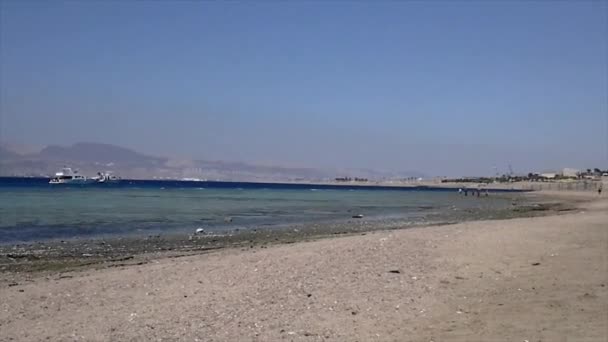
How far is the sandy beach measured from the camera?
8.72 m

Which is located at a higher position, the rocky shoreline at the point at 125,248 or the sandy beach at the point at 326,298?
the sandy beach at the point at 326,298

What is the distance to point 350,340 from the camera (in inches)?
330

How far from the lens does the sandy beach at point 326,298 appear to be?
8719mm

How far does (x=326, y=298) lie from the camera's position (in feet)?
35.3

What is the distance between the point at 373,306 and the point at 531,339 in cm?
273

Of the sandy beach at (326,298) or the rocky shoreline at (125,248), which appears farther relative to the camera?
the rocky shoreline at (125,248)

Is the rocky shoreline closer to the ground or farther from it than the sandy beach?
closer to the ground

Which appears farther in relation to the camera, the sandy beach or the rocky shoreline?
the rocky shoreline

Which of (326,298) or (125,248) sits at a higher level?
(326,298)

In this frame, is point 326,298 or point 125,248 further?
point 125,248

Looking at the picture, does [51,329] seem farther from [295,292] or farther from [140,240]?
[140,240]

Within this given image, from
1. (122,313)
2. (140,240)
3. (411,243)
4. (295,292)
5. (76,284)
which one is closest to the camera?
(122,313)

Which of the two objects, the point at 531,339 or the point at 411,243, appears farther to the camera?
the point at 411,243

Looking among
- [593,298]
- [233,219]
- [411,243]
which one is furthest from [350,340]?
[233,219]
